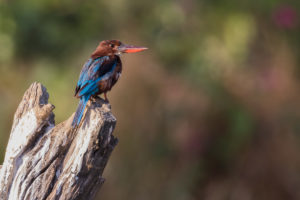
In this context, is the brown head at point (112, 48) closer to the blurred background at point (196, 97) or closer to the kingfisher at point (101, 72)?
the kingfisher at point (101, 72)

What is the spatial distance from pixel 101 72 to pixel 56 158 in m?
1.15

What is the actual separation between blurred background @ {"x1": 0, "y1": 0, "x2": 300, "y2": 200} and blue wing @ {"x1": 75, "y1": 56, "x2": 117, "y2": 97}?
7.22 feet

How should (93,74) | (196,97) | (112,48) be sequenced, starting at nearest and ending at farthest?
(93,74) → (112,48) → (196,97)

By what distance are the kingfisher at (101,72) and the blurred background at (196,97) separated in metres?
2.07

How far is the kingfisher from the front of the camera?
3.95 m

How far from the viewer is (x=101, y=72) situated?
412 centimetres

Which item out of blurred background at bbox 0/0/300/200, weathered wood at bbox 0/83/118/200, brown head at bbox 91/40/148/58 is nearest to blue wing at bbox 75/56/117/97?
brown head at bbox 91/40/148/58

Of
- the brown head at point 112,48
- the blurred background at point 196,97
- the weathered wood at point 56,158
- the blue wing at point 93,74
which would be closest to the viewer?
the weathered wood at point 56,158

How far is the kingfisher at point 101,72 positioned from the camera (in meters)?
3.95

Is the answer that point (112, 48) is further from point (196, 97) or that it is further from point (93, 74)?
point (196, 97)

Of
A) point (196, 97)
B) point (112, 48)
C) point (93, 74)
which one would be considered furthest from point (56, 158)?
point (196, 97)

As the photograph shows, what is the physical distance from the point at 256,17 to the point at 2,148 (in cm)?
433

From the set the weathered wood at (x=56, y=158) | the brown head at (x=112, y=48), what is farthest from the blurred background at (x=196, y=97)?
the weathered wood at (x=56, y=158)

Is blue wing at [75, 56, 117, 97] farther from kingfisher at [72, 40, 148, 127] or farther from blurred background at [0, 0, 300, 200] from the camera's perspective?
blurred background at [0, 0, 300, 200]
